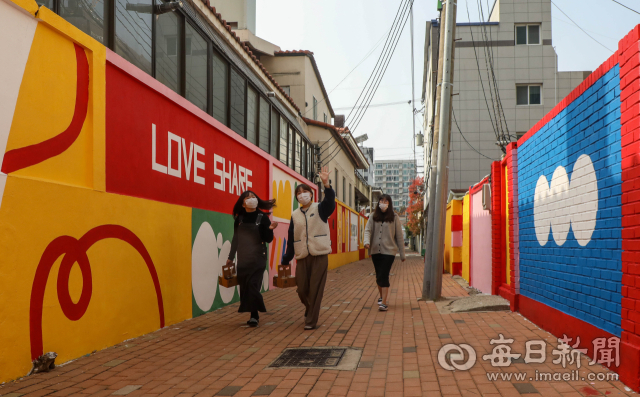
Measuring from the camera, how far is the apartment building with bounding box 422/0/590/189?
2541 cm

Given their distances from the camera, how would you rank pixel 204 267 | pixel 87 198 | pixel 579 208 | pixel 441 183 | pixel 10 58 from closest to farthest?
pixel 10 58 → pixel 579 208 → pixel 87 198 → pixel 204 267 → pixel 441 183

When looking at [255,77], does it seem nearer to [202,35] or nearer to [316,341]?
[202,35]

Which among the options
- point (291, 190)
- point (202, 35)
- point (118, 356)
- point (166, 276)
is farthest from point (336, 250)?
point (118, 356)

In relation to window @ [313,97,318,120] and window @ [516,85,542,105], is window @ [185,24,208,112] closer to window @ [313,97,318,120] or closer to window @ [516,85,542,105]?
window @ [313,97,318,120]

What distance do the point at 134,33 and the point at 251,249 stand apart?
3188 mm

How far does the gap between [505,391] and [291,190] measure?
11.6 meters

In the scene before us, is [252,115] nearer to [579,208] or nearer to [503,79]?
[579,208]

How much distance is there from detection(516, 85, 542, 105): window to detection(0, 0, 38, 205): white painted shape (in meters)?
24.7

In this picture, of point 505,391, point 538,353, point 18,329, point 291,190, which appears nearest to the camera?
point 505,391

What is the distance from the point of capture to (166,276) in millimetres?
6984

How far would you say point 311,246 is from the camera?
271 inches

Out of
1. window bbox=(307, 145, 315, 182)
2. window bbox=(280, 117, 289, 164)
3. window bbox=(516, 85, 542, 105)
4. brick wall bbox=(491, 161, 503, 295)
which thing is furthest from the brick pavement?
window bbox=(516, 85, 542, 105)

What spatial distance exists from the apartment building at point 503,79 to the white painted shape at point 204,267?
18.7m

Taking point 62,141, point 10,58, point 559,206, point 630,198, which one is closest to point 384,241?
point 559,206
